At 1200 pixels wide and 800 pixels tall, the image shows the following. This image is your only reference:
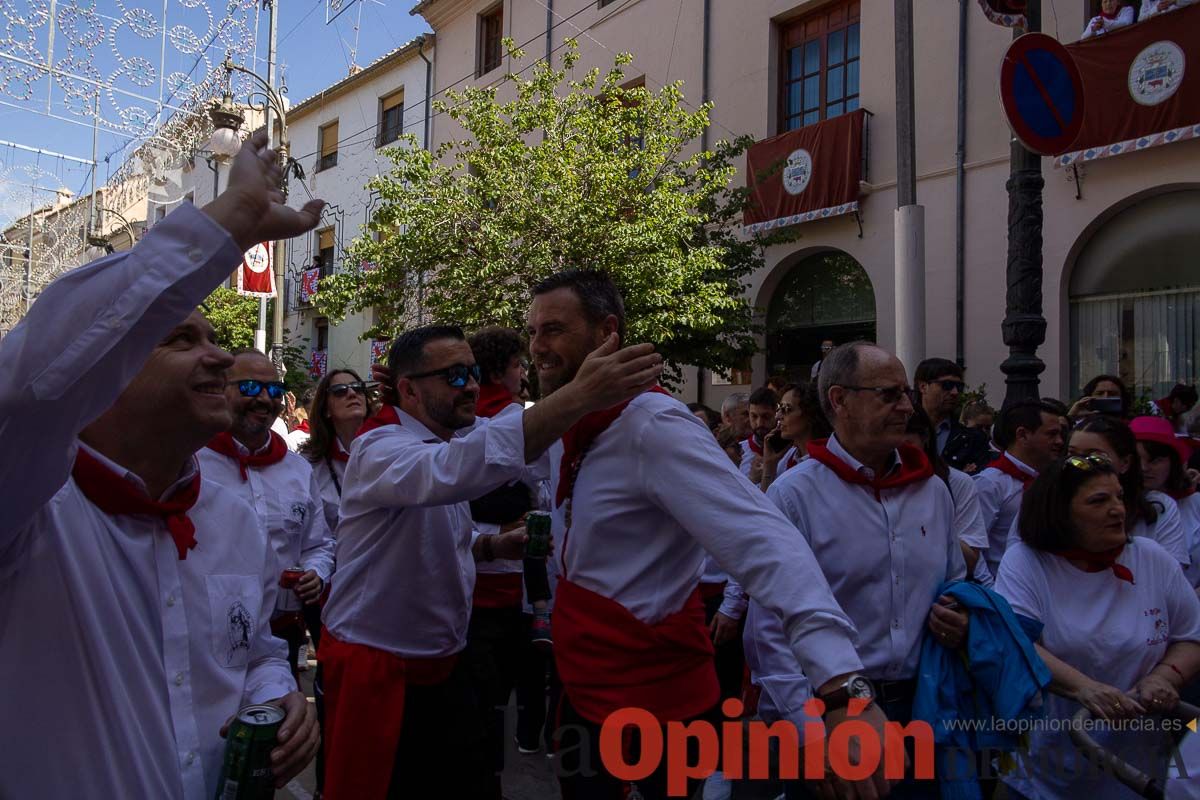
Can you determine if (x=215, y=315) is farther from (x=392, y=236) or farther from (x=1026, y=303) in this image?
(x=1026, y=303)

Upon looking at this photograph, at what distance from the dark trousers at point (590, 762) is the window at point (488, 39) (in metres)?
19.4

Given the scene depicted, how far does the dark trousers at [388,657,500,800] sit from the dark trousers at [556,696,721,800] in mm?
676

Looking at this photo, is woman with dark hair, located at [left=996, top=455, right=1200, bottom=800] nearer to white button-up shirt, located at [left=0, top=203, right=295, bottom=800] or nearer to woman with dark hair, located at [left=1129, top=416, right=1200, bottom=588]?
woman with dark hair, located at [left=1129, top=416, right=1200, bottom=588]

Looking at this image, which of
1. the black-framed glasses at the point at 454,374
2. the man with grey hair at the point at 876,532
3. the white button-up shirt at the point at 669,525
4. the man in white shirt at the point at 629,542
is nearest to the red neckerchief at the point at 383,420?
the black-framed glasses at the point at 454,374

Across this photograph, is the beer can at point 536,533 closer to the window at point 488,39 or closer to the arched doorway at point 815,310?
the arched doorway at point 815,310

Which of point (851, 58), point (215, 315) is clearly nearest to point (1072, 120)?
point (851, 58)

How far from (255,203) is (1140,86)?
36.6 ft

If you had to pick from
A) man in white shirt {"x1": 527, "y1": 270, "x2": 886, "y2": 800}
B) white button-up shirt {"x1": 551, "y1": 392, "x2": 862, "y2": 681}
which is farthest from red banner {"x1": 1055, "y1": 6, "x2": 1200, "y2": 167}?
white button-up shirt {"x1": 551, "y1": 392, "x2": 862, "y2": 681}

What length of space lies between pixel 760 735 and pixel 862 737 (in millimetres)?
995

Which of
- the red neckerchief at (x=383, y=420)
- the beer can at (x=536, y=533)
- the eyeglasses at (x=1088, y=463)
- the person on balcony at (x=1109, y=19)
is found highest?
the person on balcony at (x=1109, y=19)

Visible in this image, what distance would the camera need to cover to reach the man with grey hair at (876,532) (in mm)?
2770

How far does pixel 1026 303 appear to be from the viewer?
6055 millimetres

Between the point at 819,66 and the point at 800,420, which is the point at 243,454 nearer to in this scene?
the point at 800,420

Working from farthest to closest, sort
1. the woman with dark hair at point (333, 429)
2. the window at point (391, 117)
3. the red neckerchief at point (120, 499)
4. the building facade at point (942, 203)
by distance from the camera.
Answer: the window at point (391, 117), the building facade at point (942, 203), the woman with dark hair at point (333, 429), the red neckerchief at point (120, 499)
